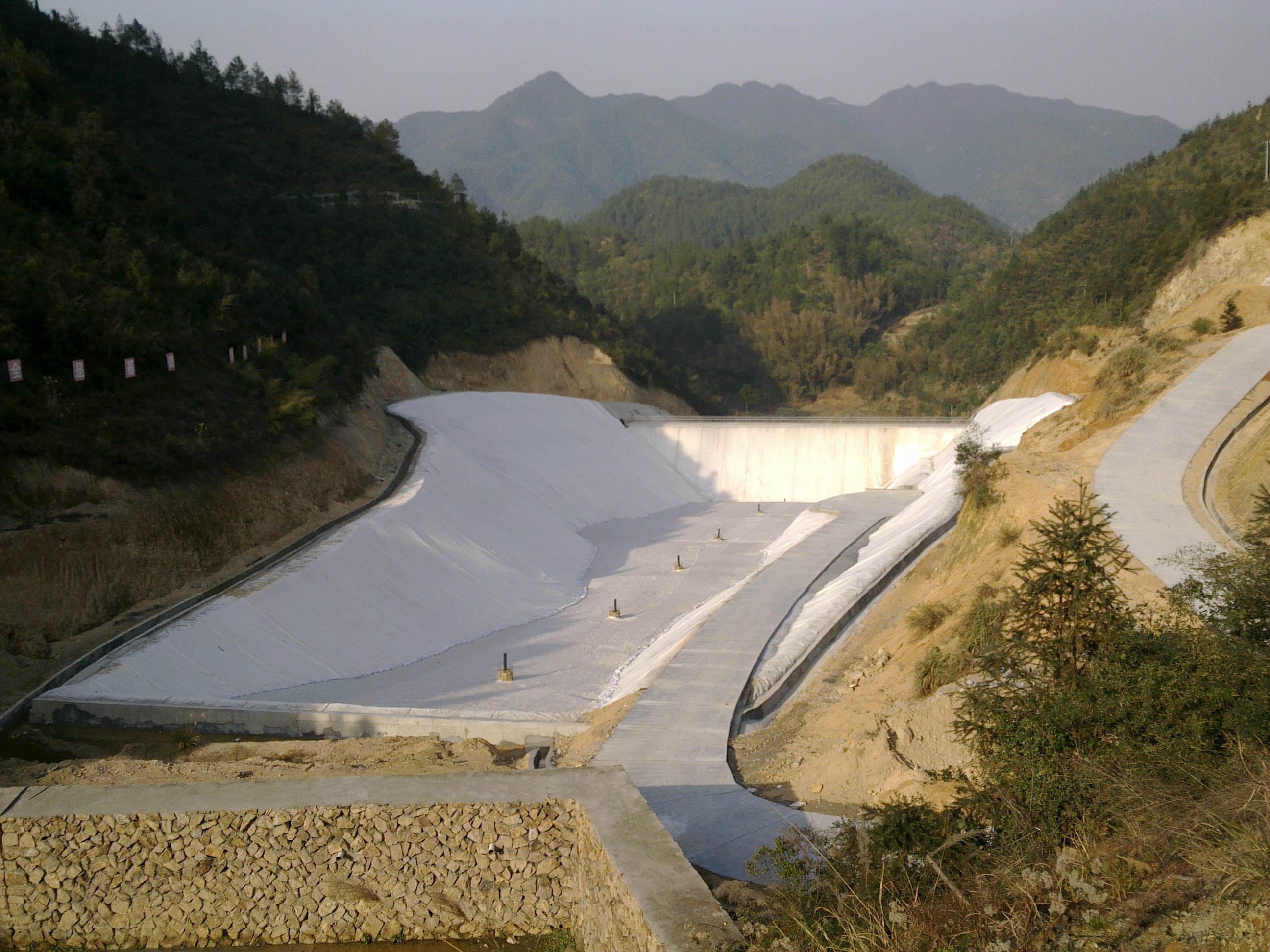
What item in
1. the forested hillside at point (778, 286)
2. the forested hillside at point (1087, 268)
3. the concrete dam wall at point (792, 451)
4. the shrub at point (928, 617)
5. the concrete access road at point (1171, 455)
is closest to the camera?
the concrete access road at point (1171, 455)

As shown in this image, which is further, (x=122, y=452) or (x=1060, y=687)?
(x=122, y=452)

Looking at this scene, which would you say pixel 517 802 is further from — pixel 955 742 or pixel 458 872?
pixel 955 742

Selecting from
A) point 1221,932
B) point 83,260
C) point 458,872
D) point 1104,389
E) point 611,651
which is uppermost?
point 83,260

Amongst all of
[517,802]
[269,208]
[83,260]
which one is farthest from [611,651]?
Result: [269,208]

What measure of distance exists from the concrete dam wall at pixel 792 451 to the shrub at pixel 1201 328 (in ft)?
41.9

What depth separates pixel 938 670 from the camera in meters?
13.8

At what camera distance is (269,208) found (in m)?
54.4

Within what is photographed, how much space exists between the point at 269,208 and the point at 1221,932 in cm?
5549

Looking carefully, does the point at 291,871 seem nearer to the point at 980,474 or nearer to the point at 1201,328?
the point at 980,474

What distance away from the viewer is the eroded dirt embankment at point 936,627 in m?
12.3

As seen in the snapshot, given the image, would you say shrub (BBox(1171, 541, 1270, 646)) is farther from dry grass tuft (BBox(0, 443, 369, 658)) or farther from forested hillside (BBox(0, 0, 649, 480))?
forested hillside (BBox(0, 0, 649, 480))

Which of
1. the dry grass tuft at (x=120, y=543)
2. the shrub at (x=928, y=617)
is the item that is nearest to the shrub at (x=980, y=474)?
the shrub at (x=928, y=617)

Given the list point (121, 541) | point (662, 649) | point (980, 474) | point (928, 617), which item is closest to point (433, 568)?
point (121, 541)

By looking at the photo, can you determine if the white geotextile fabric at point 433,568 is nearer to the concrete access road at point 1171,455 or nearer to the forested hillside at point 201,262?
the forested hillside at point 201,262
